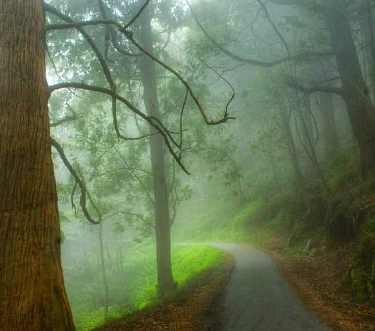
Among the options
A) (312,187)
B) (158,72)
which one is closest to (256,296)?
(158,72)

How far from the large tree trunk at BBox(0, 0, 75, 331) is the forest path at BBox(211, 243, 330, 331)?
4581 millimetres

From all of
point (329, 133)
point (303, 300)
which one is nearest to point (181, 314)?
point (303, 300)

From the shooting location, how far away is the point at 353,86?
42.7 feet

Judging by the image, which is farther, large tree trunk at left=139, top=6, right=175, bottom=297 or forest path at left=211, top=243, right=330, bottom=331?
large tree trunk at left=139, top=6, right=175, bottom=297

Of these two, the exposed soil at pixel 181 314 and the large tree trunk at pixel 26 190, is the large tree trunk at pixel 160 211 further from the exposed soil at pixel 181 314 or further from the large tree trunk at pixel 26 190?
the large tree trunk at pixel 26 190

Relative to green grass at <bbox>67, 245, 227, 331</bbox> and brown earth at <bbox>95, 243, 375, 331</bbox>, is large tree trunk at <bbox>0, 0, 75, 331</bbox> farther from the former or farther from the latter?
green grass at <bbox>67, 245, 227, 331</bbox>

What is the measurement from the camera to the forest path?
693 centimetres

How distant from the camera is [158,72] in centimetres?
1602

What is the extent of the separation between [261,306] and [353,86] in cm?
907

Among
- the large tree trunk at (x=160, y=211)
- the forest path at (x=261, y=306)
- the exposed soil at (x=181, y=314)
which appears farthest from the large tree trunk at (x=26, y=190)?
the large tree trunk at (x=160, y=211)

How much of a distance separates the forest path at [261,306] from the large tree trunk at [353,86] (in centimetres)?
554

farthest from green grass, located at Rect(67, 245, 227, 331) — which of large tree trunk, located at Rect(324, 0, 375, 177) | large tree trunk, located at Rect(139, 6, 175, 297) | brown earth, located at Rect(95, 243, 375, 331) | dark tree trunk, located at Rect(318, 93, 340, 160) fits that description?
large tree trunk, located at Rect(324, 0, 375, 177)

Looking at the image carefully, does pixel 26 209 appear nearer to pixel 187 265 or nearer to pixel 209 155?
pixel 209 155

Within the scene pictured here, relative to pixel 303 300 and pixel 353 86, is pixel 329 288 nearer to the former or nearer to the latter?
pixel 303 300
